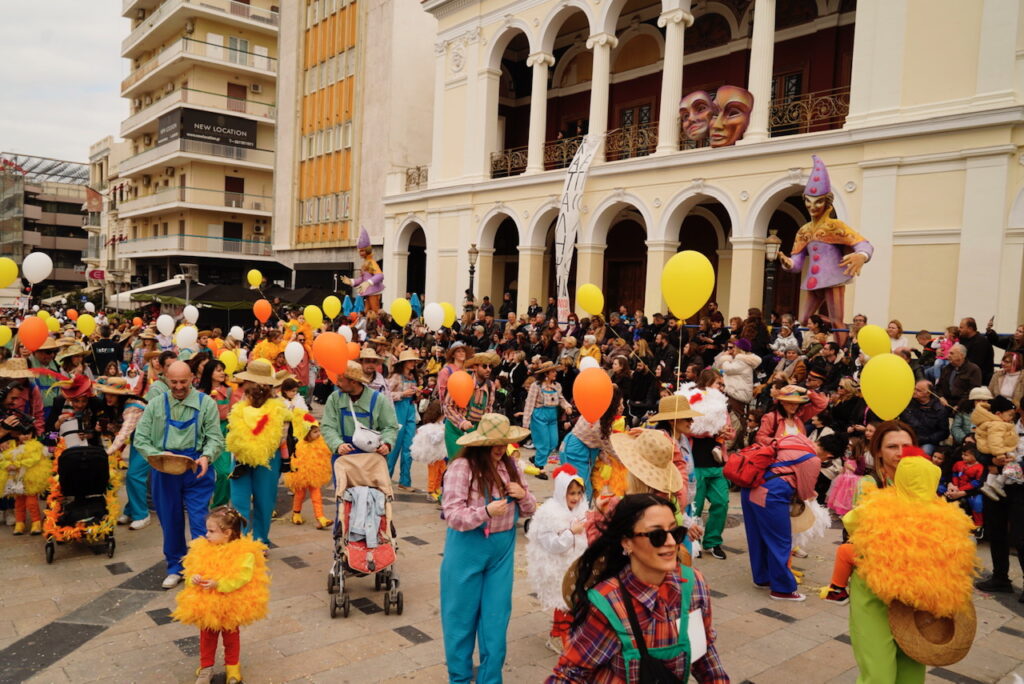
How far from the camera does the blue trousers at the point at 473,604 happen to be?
427 cm

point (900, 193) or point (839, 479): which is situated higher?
point (900, 193)

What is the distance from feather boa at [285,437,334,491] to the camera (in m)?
8.08

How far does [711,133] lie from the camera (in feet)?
58.8

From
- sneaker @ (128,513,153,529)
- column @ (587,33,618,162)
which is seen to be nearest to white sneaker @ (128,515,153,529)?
sneaker @ (128,513,153,529)

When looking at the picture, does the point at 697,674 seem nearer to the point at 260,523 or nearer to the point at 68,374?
the point at 260,523

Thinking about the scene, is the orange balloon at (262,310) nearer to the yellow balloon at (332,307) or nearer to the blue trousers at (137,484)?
the yellow balloon at (332,307)

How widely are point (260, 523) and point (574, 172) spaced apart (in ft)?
47.7

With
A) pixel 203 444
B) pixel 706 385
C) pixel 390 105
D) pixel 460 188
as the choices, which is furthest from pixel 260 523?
pixel 390 105

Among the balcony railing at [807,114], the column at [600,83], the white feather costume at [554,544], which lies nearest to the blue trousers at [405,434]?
the white feather costume at [554,544]

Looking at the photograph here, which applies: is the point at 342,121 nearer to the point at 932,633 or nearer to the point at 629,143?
the point at 629,143

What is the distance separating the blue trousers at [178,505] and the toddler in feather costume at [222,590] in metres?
1.68

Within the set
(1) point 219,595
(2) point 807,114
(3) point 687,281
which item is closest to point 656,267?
(2) point 807,114

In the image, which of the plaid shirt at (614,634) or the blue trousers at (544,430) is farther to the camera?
the blue trousers at (544,430)

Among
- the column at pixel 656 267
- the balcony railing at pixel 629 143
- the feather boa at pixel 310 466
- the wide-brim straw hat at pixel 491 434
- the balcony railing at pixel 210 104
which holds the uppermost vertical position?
the balcony railing at pixel 210 104
